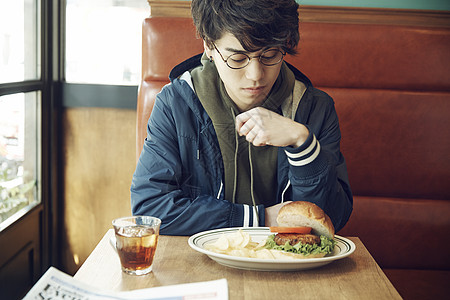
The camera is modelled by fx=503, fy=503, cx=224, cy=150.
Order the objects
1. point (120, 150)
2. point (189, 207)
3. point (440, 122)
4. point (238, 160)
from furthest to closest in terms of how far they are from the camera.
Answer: point (120, 150)
point (440, 122)
point (238, 160)
point (189, 207)

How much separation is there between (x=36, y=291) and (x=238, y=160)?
83 cm

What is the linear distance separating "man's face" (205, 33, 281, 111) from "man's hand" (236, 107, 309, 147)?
140 millimetres

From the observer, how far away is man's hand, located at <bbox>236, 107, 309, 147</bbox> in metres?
1.22

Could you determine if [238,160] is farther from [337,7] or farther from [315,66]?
[337,7]

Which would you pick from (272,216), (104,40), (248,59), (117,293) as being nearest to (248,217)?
(272,216)

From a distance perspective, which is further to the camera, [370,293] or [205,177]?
[205,177]

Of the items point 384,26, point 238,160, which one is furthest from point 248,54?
point 384,26

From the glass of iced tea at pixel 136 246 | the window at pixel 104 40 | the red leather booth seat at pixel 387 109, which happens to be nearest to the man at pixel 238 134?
the glass of iced tea at pixel 136 246

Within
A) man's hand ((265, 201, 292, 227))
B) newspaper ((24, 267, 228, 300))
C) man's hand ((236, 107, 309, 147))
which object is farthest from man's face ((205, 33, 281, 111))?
newspaper ((24, 267, 228, 300))

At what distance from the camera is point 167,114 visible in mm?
1533

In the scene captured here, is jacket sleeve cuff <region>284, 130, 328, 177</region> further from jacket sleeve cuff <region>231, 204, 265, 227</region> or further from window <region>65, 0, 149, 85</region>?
window <region>65, 0, 149, 85</region>

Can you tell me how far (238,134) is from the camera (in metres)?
1.50

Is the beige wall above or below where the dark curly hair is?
below

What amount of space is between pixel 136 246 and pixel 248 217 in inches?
16.0
